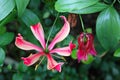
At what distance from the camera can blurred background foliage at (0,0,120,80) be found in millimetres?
1014

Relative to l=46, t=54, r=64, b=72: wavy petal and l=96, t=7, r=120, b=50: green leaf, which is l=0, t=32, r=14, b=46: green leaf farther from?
l=96, t=7, r=120, b=50: green leaf

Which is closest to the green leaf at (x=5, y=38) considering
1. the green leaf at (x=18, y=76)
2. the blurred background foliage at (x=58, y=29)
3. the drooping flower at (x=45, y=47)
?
the blurred background foliage at (x=58, y=29)

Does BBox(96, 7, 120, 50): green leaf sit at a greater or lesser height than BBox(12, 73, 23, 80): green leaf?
greater

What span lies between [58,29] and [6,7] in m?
0.28

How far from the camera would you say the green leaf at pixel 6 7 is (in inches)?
39.2

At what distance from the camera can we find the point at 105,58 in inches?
72.5

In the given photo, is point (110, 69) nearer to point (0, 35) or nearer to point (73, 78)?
point (73, 78)

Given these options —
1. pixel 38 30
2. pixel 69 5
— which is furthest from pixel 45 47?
pixel 69 5

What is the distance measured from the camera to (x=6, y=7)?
3.30 ft

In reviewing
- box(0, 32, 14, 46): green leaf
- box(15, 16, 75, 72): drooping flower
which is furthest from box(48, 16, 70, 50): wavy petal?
box(0, 32, 14, 46): green leaf

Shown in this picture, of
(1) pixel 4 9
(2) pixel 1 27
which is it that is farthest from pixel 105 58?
(1) pixel 4 9

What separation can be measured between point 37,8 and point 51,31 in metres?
0.26

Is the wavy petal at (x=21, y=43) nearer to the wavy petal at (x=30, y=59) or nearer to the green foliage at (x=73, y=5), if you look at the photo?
the wavy petal at (x=30, y=59)

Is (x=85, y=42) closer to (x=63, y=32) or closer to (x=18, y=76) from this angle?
(x=63, y=32)
